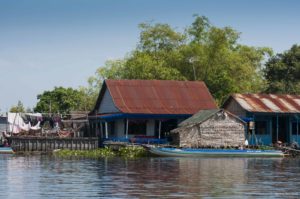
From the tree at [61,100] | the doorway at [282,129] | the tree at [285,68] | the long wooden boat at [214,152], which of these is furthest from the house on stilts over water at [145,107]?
the tree at [61,100]

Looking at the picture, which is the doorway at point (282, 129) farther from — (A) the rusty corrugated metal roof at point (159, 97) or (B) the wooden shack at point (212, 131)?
(B) the wooden shack at point (212, 131)

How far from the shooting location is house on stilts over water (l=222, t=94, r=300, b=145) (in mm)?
49844

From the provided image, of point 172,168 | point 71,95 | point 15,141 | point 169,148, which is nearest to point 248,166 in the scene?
point 172,168

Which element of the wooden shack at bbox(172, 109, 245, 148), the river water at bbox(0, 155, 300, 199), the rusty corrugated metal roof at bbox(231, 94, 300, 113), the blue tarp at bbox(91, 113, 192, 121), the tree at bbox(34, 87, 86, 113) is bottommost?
the river water at bbox(0, 155, 300, 199)

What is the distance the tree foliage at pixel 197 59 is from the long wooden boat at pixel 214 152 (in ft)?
59.9

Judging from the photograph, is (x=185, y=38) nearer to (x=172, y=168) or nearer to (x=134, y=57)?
(x=134, y=57)

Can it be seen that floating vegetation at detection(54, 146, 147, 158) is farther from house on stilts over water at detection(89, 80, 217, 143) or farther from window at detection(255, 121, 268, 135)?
window at detection(255, 121, 268, 135)

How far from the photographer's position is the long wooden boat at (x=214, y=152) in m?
44.0

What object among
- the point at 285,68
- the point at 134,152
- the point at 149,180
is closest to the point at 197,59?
the point at 285,68

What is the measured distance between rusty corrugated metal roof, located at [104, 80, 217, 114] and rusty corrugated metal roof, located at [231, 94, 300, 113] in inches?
109

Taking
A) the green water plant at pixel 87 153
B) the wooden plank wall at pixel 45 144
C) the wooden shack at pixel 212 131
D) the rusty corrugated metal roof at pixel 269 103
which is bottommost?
the green water plant at pixel 87 153

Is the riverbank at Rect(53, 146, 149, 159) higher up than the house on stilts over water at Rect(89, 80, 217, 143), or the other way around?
the house on stilts over water at Rect(89, 80, 217, 143)

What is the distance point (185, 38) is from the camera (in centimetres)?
6869

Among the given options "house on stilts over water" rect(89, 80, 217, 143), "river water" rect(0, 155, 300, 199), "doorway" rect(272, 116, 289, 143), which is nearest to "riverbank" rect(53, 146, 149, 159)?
"house on stilts over water" rect(89, 80, 217, 143)
